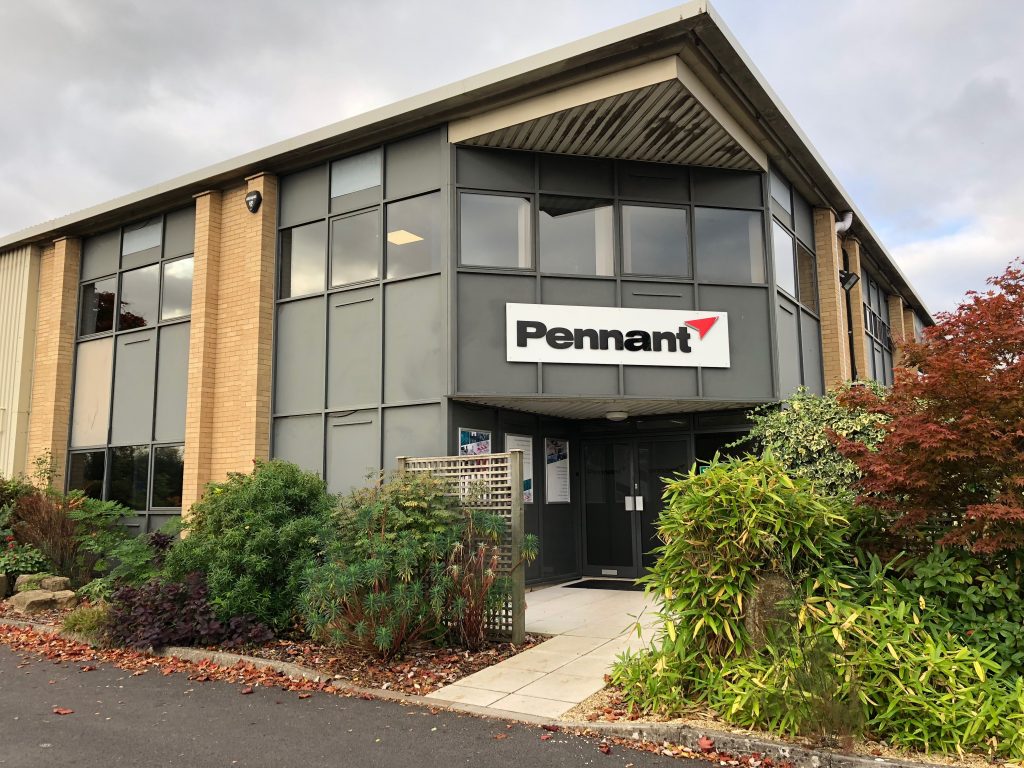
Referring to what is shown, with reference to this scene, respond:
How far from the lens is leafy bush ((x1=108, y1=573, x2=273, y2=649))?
7957 millimetres

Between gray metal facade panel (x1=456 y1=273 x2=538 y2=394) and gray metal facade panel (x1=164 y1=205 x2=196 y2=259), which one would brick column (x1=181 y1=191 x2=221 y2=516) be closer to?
gray metal facade panel (x1=164 y1=205 x2=196 y2=259)

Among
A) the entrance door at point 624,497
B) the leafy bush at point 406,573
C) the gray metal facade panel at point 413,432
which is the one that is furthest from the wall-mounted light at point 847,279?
the leafy bush at point 406,573

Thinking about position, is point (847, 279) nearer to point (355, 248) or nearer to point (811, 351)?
point (811, 351)

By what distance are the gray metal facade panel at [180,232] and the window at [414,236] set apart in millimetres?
4310

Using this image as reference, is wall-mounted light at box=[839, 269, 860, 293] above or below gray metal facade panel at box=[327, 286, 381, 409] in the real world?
above

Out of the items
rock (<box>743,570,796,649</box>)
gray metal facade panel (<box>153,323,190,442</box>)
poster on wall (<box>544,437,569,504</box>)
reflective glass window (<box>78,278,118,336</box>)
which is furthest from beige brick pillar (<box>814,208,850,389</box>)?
reflective glass window (<box>78,278,118,336</box>)

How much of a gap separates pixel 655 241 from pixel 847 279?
5.52 m

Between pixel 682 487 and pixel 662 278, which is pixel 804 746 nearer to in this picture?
pixel 682 487

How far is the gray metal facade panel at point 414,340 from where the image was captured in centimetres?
1077

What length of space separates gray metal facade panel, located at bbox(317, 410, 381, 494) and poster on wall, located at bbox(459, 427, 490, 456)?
50.0 inches

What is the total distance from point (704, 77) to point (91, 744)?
934 cm

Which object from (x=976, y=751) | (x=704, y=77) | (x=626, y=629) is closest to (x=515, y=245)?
(x=704, y=77)

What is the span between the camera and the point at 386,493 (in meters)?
8.17

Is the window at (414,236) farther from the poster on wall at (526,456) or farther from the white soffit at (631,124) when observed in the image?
the poster on wall at (526,456)
